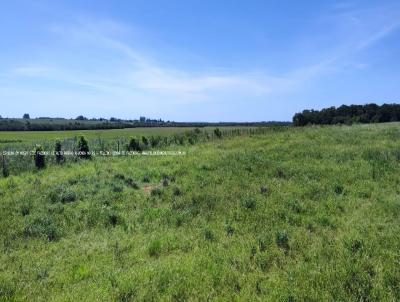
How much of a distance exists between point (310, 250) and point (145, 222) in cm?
451

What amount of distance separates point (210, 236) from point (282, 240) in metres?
1.67

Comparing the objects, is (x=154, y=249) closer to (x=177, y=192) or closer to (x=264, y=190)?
(x=177, y=192)

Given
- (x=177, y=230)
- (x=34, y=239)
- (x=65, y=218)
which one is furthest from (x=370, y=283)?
(x=65, y=218)

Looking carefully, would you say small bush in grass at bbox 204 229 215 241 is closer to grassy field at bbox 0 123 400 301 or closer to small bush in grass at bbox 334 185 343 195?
grassy field at bbox 0 123 400 301

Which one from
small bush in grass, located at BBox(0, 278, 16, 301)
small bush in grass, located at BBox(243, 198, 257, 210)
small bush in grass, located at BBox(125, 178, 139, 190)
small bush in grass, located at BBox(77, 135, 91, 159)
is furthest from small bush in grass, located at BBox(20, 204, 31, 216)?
small bush in grass, located at BBox(77, 135, 91, 159)

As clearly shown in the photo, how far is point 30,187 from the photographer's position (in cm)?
1565

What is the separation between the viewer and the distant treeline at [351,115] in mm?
85000

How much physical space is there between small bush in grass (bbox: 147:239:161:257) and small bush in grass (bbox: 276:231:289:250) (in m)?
2.52

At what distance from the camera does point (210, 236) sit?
8.60 metres

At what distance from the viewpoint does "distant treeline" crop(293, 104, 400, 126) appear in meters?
85.0

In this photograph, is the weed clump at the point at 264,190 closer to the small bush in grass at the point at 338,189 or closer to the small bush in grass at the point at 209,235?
the small bush in grass at the point at 338,189

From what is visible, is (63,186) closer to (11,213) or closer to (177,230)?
(11,213)

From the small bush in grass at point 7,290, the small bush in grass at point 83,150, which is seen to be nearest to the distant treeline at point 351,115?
the small bush in grass at point 83,150

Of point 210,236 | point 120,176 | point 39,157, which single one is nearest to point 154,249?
point 210,236
